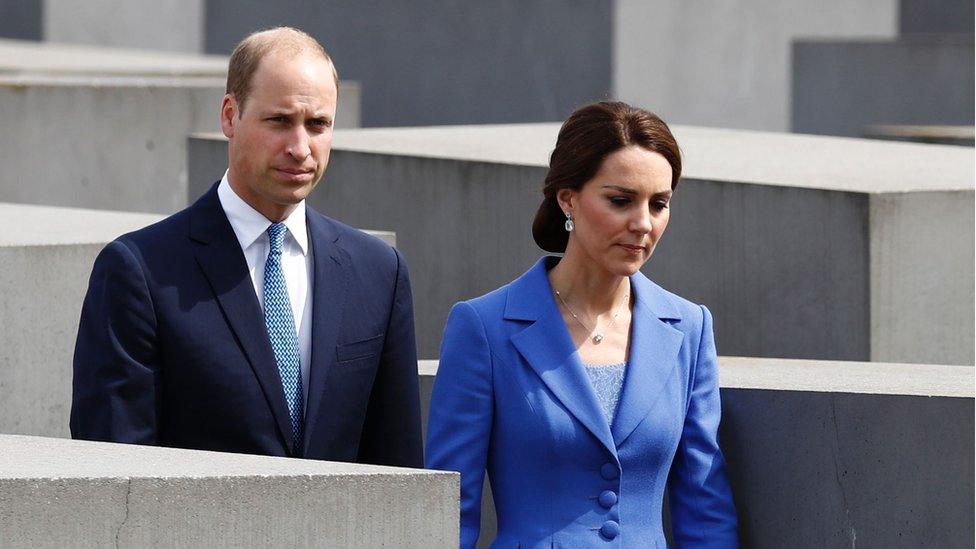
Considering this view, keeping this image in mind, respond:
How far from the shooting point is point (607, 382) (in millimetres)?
3926

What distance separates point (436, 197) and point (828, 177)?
169 centimetres

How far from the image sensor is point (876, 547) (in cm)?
399

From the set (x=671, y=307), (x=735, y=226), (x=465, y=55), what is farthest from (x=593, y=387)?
(x=465, y=55)

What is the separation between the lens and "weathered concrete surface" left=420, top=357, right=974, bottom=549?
152 inches

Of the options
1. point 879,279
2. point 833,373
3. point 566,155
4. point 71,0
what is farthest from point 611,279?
point 71,0

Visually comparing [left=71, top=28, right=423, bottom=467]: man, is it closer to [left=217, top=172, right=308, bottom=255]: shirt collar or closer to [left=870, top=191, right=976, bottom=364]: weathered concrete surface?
[left=217, top=172, right=308, bottom=255]: shirt collar

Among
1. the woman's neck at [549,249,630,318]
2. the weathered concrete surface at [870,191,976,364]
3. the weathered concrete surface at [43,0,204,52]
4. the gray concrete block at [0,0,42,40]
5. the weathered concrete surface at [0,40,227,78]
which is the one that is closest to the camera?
the woman's neck at [549,249,630,318]

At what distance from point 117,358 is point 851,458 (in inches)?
63.3

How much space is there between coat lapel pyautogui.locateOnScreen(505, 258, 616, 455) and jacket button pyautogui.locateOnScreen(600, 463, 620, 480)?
0.03m

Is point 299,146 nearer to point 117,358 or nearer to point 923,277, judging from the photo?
point 117,358

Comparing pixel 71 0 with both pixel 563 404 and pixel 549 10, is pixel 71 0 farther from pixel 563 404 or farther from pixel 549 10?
pixel 563 404

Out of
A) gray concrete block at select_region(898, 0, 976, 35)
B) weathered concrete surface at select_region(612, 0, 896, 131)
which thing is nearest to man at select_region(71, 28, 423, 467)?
weathered concrete surface at select_region(612, 0, 896, 131)

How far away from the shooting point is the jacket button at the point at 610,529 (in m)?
3.84

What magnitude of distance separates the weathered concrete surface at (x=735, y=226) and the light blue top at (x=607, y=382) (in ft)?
7.94
